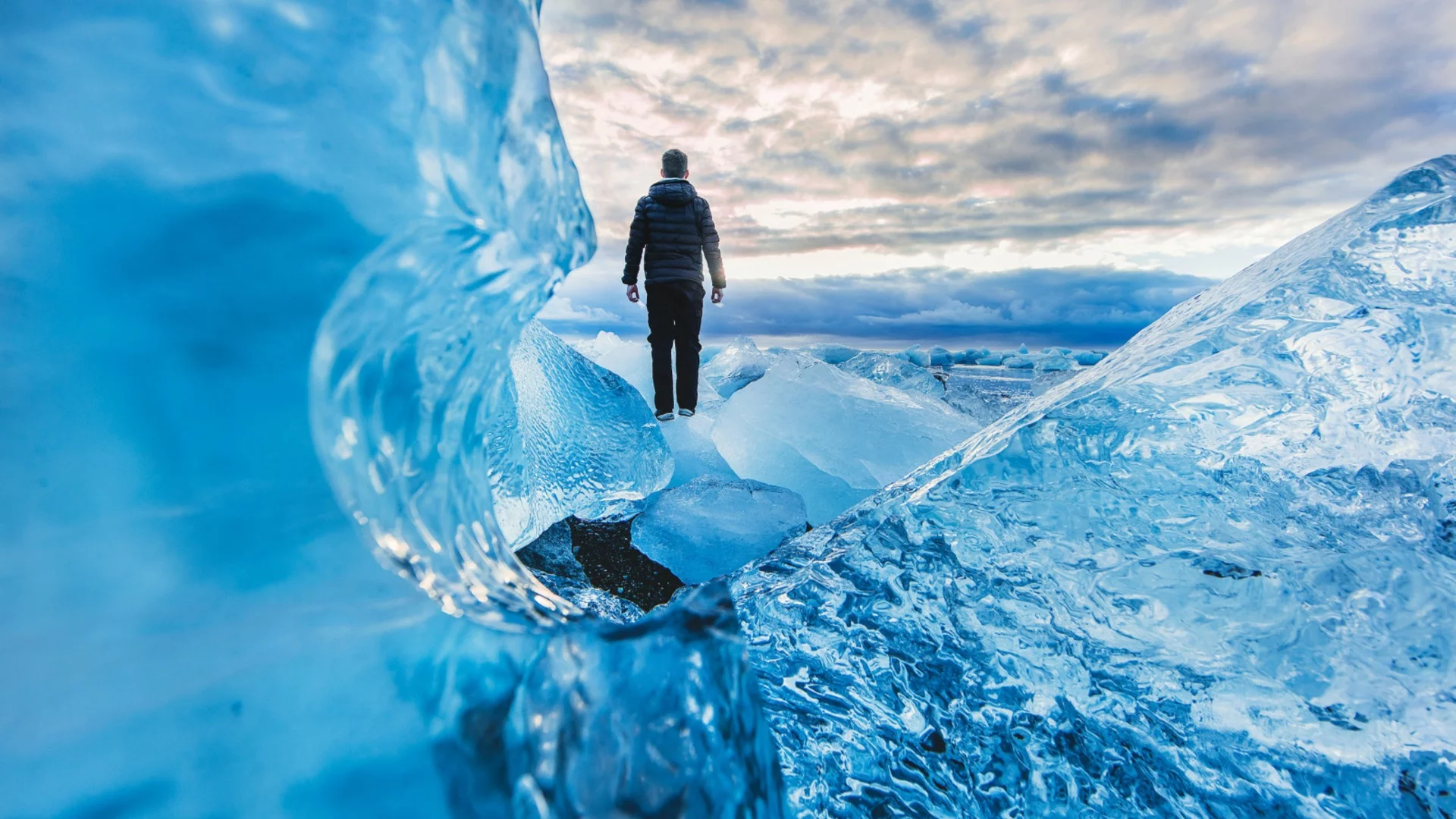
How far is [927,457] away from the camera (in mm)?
2615

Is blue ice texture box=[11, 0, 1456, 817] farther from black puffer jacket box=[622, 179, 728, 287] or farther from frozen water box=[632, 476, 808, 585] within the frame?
black puffer jacket box=[622, 179, 728, 287]

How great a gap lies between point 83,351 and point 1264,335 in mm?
1607

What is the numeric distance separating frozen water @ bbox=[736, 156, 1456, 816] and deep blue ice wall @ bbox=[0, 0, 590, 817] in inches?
24.0

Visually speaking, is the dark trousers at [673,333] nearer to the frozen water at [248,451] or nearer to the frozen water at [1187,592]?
the frozen water at [1187,592]

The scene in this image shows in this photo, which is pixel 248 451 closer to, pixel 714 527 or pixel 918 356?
pixel 714 527

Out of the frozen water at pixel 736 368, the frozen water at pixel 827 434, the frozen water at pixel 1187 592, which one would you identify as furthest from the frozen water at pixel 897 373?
the frozen water at pixel 1187 592

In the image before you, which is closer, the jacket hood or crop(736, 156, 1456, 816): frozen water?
crop(736, 156, 1456, 816): frozen water

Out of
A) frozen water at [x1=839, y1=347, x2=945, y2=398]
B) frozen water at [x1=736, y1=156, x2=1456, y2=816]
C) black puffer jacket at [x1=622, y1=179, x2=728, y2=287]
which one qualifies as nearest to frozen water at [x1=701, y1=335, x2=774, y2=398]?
frozen water at [x1=839, y1=347, x2=945, y2=398]

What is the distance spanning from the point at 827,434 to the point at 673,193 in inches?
82.7

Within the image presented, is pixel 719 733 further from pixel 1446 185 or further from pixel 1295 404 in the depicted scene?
pixel 1446 185

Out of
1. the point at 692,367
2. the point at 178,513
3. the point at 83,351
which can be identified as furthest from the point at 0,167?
the point at 692,367

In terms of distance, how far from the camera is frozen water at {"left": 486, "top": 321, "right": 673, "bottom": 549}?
8.14 feet

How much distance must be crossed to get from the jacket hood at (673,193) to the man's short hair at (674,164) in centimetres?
9

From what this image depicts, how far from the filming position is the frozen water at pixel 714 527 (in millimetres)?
2109
